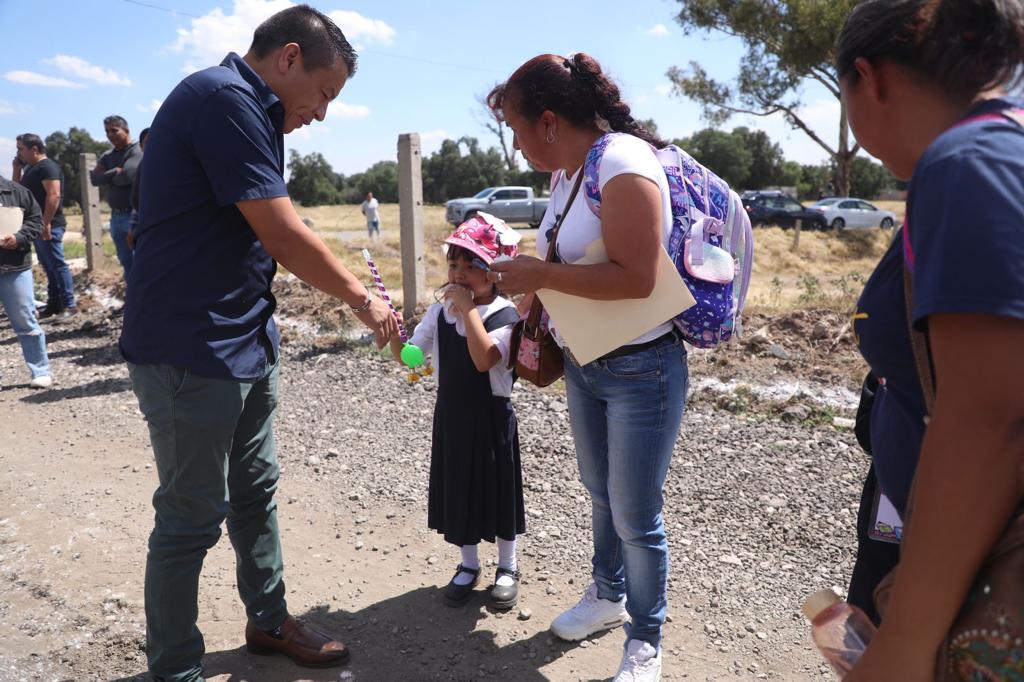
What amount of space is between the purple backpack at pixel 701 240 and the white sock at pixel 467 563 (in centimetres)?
138

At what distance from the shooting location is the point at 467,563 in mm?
3152

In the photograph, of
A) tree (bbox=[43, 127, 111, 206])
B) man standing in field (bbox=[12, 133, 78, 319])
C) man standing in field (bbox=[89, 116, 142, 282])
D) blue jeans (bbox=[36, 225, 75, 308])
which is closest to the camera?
man standing in field (bbox=[89, 116, 142, 282])

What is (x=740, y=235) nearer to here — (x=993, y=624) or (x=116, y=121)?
(x=993, y=624)

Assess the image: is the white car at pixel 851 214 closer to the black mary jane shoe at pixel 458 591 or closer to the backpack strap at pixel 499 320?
the backpack strap at pixel 499 320

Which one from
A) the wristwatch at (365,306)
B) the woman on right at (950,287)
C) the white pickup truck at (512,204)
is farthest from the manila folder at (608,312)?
the white pickup truck at (512,204)

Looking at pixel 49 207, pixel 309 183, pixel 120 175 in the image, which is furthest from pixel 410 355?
pixel 309 183

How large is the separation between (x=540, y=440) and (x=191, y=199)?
9.68 ft

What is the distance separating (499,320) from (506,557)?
961 mm

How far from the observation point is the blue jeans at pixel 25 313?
616 cm

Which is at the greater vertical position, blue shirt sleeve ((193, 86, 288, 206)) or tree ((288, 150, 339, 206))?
tree ((288, 150, 339, 206))

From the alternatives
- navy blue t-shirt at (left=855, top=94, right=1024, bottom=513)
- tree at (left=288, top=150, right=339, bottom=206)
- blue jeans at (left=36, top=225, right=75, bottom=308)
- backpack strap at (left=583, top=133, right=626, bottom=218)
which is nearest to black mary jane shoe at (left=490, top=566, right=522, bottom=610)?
backpack strap at (left=583, top=133, right=626, bottom=218)

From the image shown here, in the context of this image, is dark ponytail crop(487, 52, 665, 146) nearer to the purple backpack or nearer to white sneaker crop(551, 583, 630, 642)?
the purple backpack

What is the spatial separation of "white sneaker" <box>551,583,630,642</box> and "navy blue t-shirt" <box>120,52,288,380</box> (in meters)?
1.46

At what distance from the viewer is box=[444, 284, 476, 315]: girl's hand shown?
2.90m
